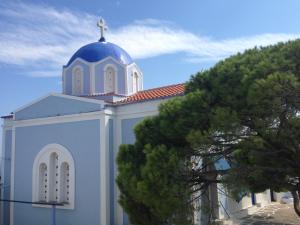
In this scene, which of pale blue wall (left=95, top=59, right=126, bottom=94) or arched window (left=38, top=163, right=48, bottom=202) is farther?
pale blue wall (left=95, top=59, right=126, bottom=94)

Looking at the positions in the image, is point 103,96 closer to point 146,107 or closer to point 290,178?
point 146,107

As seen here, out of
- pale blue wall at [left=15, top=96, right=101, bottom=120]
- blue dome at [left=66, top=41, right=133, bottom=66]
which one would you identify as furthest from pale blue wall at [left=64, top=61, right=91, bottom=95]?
pale blue wall at [left=15, top=96, right=101, bottom=120]

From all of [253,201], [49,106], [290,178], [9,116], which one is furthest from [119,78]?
[290,178]

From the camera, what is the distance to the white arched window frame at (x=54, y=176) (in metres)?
14.2

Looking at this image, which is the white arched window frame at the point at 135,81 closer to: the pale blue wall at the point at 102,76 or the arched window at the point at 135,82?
the arched window at the point at 135,82

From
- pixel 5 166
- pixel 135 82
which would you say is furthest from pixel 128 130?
pixel 5 166

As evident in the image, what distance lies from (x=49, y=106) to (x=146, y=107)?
4.37m

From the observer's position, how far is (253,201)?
19609 millimetres

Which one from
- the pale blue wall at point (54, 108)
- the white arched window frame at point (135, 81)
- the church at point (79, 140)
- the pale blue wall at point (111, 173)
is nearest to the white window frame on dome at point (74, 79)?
the church at point (79, 140)

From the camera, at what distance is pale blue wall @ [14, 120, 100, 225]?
1352cm

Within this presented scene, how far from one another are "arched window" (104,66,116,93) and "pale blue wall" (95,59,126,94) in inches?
8.0

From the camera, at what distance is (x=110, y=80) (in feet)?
55.2

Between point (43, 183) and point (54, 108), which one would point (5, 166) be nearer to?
point (43, 183)

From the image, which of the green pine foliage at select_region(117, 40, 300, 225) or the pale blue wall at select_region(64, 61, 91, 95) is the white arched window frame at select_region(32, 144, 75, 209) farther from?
the green pine foliage at select_region(117, 40, 300, 225)
